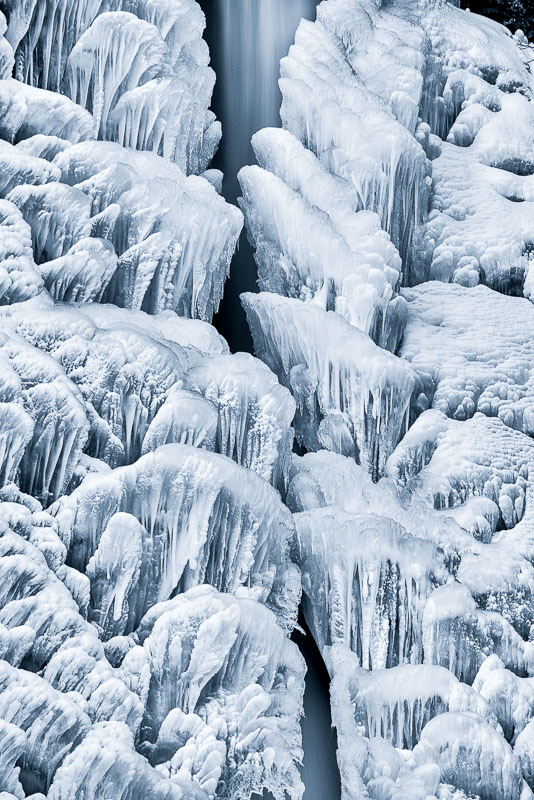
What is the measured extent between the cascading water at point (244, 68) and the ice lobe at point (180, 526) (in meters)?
1.17

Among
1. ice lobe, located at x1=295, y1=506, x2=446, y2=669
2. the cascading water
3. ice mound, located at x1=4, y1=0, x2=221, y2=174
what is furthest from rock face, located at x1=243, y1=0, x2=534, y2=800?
ice mound, located at x1=4, y1=0, x2=221, y2=174

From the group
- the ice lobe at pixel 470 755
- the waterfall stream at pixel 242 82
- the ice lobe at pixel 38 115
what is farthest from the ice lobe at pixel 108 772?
the ice lobe at pixel 38 115

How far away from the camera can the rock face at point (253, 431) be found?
2516 mm

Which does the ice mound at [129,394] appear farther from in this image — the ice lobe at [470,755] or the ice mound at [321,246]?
the ice lobe at [470,755]

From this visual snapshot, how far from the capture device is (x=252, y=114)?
3.87 meters

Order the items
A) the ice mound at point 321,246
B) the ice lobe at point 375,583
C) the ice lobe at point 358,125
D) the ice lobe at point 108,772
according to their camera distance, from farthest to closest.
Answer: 1. the ice lobe at point 358,125
2. the ice mound at point 321,246
3. the ice lobe at point 375,583
4. the ice lobe at point 108,772

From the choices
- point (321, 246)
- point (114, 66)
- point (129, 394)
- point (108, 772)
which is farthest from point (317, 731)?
point (114, 66)

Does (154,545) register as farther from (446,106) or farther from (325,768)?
(446,106)

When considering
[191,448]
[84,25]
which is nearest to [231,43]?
[84,25]

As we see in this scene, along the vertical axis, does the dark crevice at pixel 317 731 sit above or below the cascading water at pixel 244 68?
below

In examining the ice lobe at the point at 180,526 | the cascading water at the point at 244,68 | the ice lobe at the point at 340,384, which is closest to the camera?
the ice lobe at the point at 180,526

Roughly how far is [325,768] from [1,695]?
1089 millimetres

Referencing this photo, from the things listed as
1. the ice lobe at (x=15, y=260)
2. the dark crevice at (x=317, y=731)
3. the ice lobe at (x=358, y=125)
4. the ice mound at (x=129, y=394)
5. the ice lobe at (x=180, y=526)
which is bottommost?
the dark crevice at (x=317, y=731)

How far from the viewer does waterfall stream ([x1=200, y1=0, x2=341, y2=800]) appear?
362 cm
